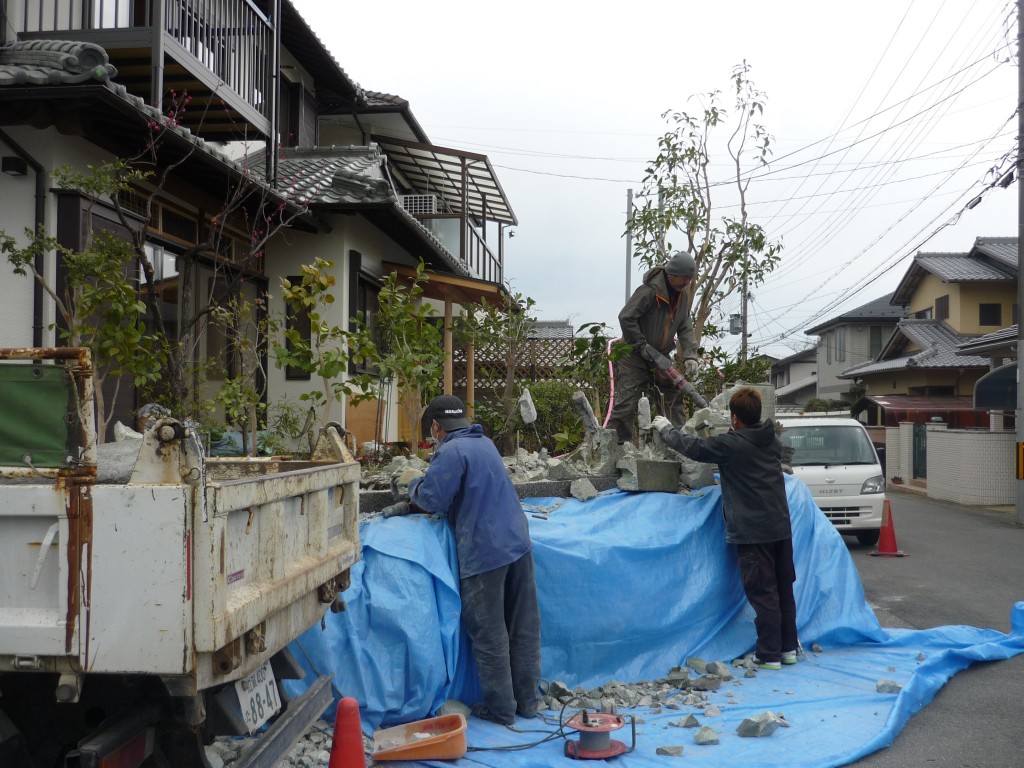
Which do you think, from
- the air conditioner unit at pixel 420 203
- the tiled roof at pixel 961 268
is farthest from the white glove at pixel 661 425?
the tiled roof at pixel 961 268

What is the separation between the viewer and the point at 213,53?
923cm

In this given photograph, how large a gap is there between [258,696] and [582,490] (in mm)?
3568

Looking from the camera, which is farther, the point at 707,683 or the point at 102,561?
the point at 707,683

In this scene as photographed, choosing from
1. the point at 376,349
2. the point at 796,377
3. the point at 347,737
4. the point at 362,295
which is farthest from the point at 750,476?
the point at 796,377

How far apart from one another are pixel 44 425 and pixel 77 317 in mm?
3264

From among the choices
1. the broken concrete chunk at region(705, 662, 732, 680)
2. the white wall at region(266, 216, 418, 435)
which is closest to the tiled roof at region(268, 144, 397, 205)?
the white wall at region(266, 216, 418, 435)

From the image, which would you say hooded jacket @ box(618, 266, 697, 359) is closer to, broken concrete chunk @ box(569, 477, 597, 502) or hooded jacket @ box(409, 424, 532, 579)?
broken concrete chunk @ box(569, 477, 597, 502)

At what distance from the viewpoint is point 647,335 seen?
781 cm

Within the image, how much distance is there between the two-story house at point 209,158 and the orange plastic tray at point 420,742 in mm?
3036

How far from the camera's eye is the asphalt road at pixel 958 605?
14.9ft

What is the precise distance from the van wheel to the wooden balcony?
354 inches

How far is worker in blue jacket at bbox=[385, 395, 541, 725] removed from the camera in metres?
4.78

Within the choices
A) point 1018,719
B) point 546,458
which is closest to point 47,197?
point 546,458

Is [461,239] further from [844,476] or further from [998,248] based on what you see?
[998,248]
